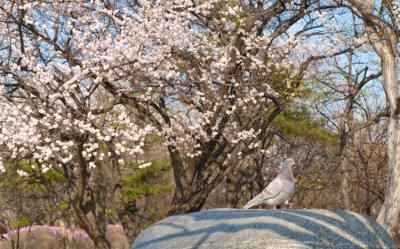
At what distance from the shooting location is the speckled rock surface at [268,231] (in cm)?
538

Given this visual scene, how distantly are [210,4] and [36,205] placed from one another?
517 inches

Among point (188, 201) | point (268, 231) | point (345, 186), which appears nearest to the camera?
point (268, 231)

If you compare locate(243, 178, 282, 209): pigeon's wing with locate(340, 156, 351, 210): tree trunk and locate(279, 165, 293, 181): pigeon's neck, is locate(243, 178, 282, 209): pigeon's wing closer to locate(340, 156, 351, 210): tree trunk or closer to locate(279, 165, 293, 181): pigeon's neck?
locate(279, 165, 293, 181): pigeon's neck

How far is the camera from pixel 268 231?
17.6 ft

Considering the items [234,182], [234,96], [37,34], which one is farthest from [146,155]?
[37,34]

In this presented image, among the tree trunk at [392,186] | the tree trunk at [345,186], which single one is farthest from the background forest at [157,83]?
the tree trunk at [345,186]

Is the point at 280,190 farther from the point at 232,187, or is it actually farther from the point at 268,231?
the point at 232,187

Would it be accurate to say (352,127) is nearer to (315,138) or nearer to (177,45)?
(315,138)

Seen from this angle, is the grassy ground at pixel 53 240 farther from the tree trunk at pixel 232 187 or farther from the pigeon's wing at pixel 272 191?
the pigeon's wing at pixel 272 191

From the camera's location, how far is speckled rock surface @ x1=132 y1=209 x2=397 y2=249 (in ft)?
17.6

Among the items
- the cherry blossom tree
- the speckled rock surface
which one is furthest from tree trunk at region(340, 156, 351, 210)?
the speckled rock surface

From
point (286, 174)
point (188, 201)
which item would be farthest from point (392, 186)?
point (286, 174)

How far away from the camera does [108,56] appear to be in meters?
9.78

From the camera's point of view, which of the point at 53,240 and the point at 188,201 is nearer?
the point at 188,201
